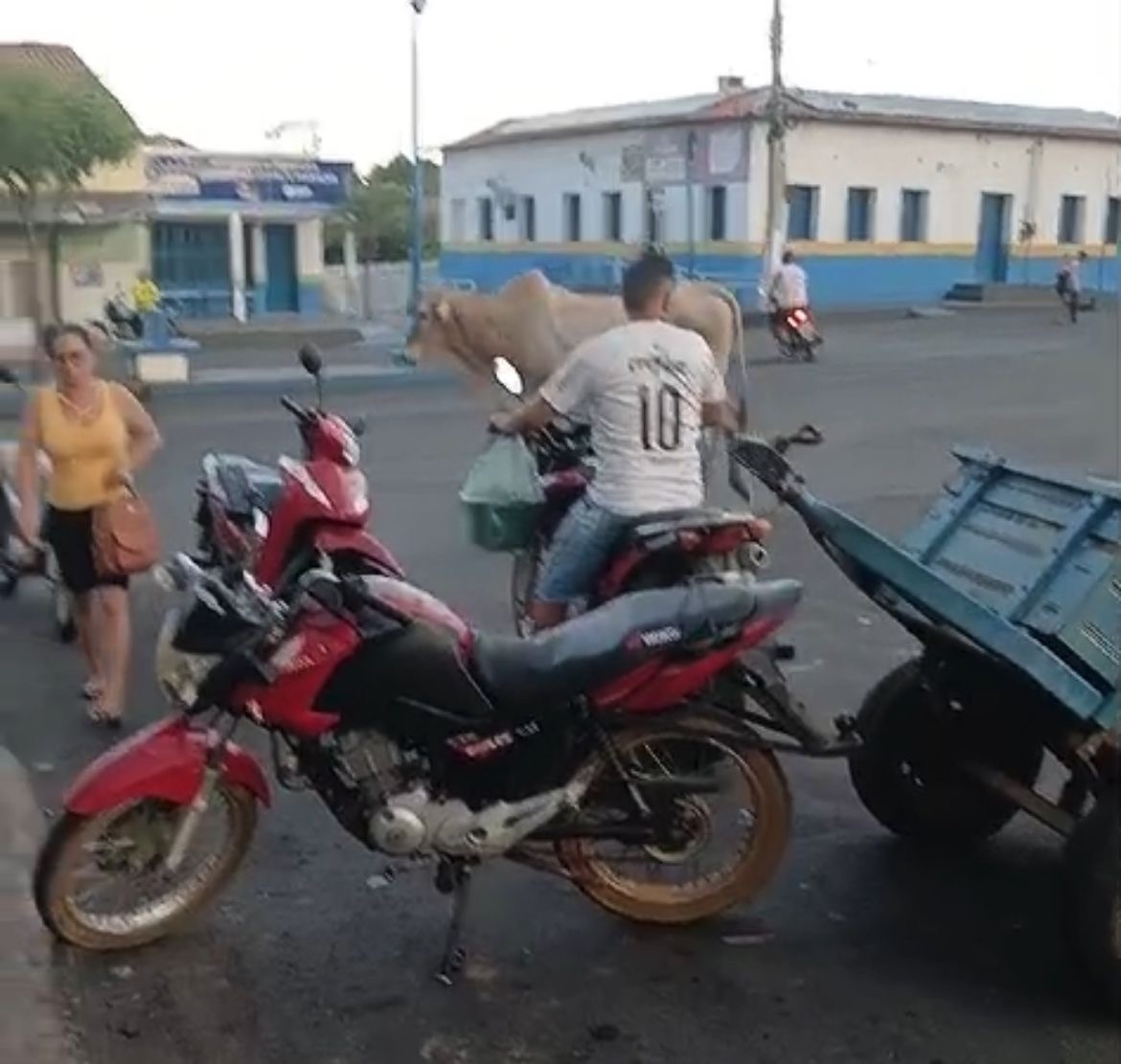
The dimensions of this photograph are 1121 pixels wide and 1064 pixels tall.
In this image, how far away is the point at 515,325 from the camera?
371 inches

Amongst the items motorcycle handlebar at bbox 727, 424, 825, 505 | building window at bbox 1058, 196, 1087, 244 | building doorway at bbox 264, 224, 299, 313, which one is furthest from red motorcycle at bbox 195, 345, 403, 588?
building window at bbox 1058, 196, 1087, 244

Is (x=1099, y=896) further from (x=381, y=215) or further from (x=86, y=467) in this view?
(x=381, y=215)

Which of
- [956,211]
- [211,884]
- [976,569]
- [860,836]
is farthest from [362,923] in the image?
[956,211]

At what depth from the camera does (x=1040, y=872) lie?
509 cm

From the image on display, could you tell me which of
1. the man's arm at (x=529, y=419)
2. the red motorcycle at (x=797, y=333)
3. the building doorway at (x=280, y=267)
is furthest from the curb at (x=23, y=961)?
the building doorway at (x=280, y=267)

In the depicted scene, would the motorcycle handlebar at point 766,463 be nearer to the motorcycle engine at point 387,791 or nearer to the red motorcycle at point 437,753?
the red motorcycle at point 437,753

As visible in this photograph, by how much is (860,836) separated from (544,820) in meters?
1.38

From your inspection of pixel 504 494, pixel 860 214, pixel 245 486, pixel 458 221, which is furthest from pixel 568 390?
pixel 458 221

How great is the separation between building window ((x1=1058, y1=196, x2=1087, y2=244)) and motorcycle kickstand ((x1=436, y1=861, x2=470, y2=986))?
153 feet

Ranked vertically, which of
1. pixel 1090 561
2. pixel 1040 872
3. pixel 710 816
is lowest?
pixel 1040 872

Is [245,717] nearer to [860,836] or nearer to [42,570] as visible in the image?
[860,836]

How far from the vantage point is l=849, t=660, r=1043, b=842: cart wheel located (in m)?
5.15

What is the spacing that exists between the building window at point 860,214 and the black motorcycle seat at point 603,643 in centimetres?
4039

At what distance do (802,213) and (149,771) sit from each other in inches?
1581
